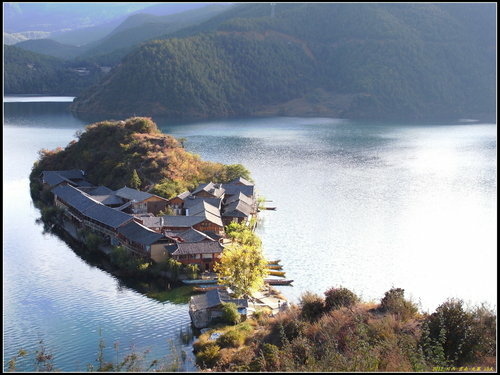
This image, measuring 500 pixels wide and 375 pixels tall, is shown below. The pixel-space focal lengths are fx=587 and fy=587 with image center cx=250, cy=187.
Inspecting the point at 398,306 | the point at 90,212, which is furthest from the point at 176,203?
the point at 398,306

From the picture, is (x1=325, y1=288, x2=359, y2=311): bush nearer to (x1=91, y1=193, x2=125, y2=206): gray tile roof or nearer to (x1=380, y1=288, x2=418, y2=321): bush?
(x1=380, y1=288, x2=418, y2=321): bush

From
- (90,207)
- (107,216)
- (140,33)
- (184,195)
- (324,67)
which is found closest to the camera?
(107,216)

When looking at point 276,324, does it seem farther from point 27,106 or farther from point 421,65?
point 421,65

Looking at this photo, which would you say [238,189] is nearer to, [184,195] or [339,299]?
[184,195]

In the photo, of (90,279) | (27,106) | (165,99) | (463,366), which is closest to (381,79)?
(165,99)

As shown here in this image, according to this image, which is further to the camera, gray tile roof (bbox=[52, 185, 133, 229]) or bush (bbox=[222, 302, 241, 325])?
gray tile roof (bbox=[52, 185, 133, 229])

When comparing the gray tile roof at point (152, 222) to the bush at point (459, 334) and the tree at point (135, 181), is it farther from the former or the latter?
the bush at point (459, 334)

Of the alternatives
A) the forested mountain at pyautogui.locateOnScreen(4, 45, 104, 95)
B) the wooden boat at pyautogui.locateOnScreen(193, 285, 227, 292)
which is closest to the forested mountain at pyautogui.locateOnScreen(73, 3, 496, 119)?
the forested mountain at pyautogui.locateOnScreen(4, 45, 104, 95)

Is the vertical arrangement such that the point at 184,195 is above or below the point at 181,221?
above
